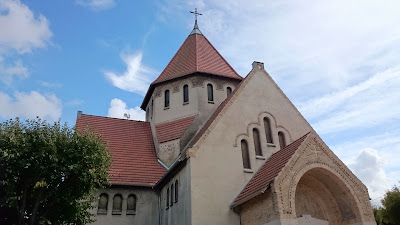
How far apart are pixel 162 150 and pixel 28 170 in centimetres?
914

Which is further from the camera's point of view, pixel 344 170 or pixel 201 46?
pixel 201 46

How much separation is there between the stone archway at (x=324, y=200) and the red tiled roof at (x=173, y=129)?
8.93 meters

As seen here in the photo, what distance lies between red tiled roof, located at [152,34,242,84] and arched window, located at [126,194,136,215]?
29.9 ft

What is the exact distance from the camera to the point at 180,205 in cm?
1630

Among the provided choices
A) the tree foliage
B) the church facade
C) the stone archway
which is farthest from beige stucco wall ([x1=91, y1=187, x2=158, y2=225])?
the tree foliage

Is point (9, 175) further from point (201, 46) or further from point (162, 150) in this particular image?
point (201, 46)

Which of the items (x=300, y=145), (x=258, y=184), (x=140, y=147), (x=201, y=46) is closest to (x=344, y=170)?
(x=300, y=145)

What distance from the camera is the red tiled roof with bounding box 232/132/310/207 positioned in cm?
1377

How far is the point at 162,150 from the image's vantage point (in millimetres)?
22141

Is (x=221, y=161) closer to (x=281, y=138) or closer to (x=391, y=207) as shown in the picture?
(x=281, y=138)

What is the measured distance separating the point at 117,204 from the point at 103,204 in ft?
2.55

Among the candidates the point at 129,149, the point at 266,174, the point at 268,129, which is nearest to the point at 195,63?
the point at 129,149

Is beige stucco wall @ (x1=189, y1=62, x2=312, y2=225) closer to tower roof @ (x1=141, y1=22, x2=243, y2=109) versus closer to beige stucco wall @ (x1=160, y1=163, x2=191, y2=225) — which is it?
beige stucco wall @ (x1=160, y1=163, x2=191, y2=225)

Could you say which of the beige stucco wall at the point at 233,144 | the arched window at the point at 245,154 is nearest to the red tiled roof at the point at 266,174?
the beige stucco wall at the point at 233,144
